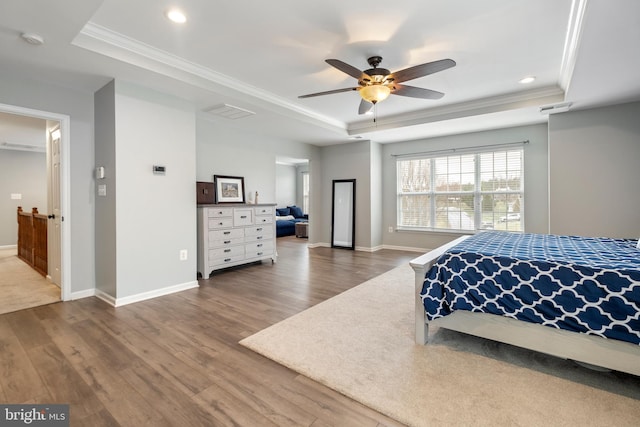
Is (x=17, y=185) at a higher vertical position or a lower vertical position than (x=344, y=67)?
lower

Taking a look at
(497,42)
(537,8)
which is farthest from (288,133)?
(537,8)

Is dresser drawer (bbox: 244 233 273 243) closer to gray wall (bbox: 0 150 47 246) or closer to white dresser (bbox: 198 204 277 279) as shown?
white dresser (bbox: 198 204 277 279)

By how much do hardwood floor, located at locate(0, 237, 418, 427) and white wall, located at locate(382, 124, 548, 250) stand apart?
145 inches

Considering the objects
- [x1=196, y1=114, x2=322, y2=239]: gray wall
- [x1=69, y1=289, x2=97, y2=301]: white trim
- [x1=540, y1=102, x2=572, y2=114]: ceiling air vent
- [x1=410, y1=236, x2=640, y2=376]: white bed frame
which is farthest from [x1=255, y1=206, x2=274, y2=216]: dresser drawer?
[x1=540, y1=102, x2=572, y2=114]: ceiling air vent

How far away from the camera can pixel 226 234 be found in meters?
4.65

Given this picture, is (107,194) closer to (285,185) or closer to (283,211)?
(283,211)

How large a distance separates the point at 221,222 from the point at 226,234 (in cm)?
21

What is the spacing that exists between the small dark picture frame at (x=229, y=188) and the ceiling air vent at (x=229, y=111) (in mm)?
1055

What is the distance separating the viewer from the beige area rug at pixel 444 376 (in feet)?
5.20

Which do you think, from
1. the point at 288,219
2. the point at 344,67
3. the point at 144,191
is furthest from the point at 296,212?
the point at 344,67

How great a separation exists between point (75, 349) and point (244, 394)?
152 centimetres

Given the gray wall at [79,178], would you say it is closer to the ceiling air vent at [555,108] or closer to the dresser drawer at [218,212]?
the dresser drawer at [218,212]

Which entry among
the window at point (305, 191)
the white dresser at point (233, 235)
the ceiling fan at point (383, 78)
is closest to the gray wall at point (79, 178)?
the white dresser at point (233, 235)

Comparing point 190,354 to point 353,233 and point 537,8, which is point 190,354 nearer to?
point 537,8
